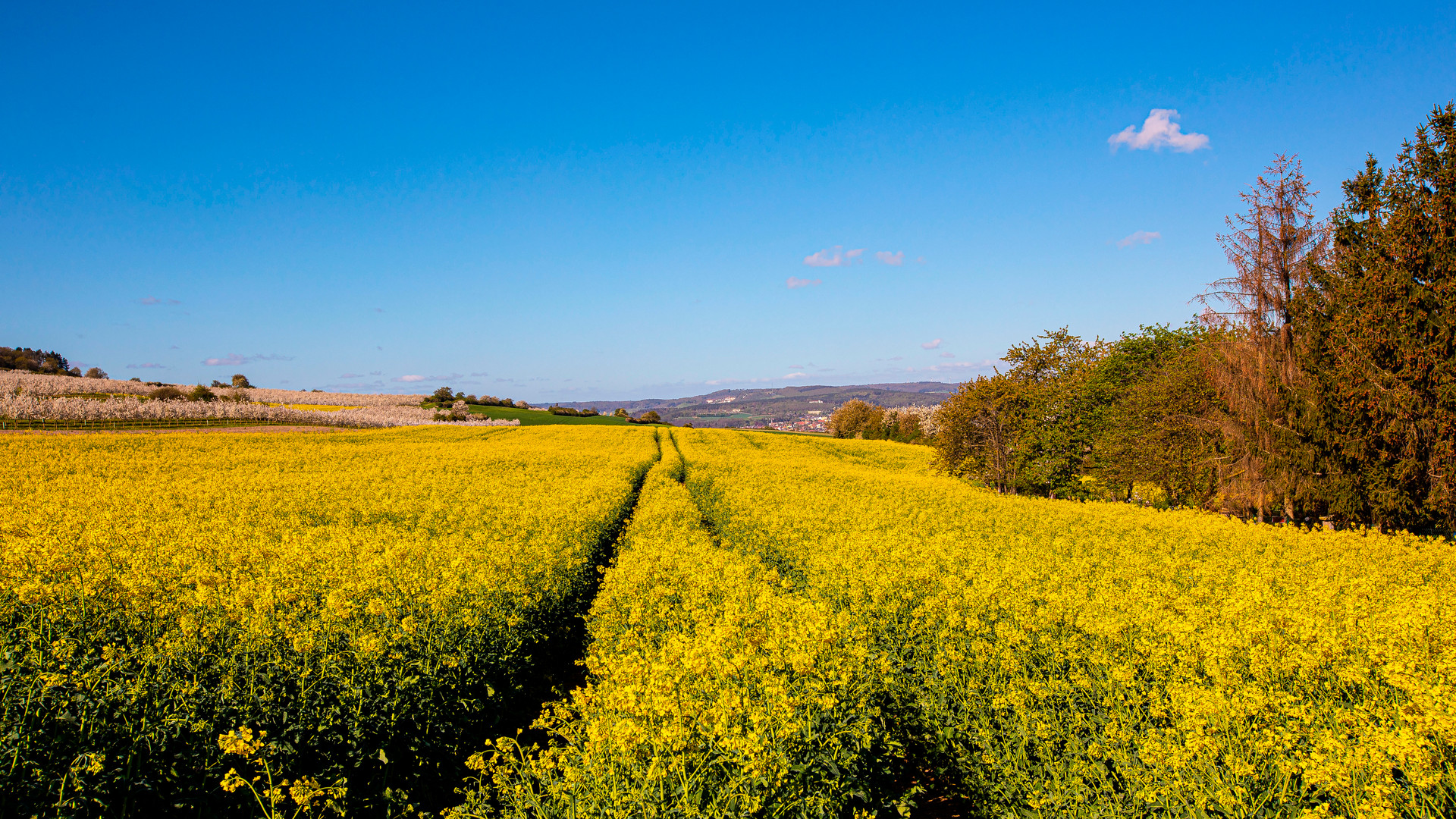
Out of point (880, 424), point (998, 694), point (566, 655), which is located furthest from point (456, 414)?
point (998, 694)

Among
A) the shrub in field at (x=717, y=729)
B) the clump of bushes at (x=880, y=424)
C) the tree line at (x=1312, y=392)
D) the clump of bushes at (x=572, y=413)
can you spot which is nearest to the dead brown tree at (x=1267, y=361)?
the tree line at (x=1312, y=392)

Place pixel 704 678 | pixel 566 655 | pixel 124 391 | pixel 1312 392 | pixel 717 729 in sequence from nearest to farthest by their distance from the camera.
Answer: pixel 717 729, pixel 704 678, pixel 566 655, pixel 1312 392, pixel 124 391

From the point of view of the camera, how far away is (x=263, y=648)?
5.10 meters

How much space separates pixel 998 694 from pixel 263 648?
23.0 feet

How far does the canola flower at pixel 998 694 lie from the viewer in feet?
11.8

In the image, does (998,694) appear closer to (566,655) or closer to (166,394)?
(566,655)

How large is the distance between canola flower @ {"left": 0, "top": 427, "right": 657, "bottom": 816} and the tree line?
22.3m

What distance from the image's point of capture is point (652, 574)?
25.9 feet

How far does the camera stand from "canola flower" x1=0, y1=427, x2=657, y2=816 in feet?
12.5

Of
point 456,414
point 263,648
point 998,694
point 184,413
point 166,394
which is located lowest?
point 998,694

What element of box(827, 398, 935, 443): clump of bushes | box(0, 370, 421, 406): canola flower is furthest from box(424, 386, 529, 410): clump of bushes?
box(827, 398, 935, 443): clump of bushes

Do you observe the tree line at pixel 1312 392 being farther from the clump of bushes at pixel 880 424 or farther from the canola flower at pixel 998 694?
the clump of bushes at pixel 880 424

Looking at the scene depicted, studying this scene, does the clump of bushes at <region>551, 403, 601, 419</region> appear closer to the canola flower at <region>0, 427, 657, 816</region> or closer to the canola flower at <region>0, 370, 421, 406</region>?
the canola flower at <region>0, 370, 421, 406</region>

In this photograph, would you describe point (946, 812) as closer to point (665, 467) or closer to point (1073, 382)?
point (665, 467)
